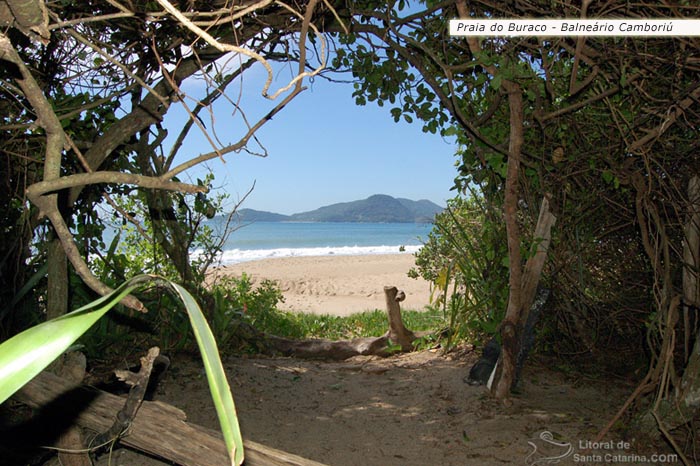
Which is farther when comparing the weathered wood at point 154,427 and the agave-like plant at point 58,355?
the weathered wood at point 154,427

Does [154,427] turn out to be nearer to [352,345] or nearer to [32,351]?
[32,351]

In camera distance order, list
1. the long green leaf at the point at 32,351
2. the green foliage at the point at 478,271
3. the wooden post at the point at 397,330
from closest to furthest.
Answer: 1. the long green leaf at the point at 32,351
2. the green foliage at the point at 478,271
3. the wooden post at the point at 397,330

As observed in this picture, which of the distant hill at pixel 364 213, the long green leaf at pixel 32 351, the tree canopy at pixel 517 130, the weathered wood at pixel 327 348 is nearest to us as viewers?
the long green leaf at pixel 32 351

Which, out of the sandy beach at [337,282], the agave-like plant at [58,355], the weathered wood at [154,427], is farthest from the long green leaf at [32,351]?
the sandy beach at [337,282]

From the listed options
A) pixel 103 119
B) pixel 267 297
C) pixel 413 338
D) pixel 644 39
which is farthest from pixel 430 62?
pixel 267 297

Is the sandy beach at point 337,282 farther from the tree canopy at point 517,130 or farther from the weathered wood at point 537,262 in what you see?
the weathered wood at point 537,262

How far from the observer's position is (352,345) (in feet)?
18.9

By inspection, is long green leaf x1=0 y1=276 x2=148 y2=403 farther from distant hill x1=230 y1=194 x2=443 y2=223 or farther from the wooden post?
distant hill x1=230 y1=194 x2=443 y2=223

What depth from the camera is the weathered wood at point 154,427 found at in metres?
1.33

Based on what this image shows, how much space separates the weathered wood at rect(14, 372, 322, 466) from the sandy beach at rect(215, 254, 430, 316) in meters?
4.87

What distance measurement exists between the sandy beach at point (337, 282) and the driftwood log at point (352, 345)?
6.26 feet

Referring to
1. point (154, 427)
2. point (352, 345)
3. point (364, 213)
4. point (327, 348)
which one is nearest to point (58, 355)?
point (154, 427)

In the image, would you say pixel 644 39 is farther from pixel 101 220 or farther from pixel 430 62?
pixel 101 220

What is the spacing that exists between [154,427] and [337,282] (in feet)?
45.4
